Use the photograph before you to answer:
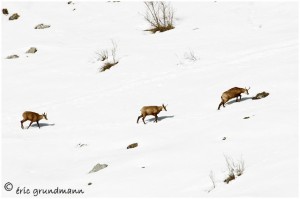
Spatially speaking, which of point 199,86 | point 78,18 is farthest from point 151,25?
point 199,86

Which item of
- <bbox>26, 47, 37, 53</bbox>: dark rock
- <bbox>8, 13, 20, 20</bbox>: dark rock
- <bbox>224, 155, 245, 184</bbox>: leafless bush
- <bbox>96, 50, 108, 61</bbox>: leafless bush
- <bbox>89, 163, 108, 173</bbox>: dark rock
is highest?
<bbox>224, 155, 245, 184</bbox>: leafless bush

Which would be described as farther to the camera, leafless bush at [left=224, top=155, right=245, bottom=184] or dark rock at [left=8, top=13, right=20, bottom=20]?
dark rock at [left=8, top=13, right=20, bottom=20]

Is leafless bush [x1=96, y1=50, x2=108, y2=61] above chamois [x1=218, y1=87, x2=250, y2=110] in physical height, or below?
below

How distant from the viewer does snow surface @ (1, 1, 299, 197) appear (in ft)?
40.7

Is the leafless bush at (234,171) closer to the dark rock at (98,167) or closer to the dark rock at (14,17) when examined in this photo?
the dark rock at (98,167)

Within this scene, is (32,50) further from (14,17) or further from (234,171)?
(234,171)

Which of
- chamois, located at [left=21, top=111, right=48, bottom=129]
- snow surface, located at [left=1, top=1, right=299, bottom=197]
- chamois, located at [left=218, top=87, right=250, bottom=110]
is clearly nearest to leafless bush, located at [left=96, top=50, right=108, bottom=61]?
snow surface, located at [left=1, top=1, right=299, bottom=197]

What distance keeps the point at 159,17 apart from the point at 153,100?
17418mm

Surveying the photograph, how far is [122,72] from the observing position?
90.9ft

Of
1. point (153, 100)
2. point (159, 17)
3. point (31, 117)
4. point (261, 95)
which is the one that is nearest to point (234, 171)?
point (261, 95)

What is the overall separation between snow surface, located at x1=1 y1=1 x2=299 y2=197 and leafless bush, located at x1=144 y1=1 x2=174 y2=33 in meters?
0.72

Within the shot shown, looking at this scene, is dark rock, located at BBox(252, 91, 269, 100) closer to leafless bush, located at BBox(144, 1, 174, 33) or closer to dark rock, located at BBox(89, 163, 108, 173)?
dark rock, located at BBox(89, 163, 108, 173)

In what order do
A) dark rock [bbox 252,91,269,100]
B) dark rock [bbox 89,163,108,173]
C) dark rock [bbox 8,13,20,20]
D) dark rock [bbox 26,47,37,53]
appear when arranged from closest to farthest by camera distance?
dark rock [bbox 89,163,108,173] < dark rock [bbox 252,91,269,100] < dark rock [bbox 26,47,37,53] < dark rock [bbox 8,13,20,20]

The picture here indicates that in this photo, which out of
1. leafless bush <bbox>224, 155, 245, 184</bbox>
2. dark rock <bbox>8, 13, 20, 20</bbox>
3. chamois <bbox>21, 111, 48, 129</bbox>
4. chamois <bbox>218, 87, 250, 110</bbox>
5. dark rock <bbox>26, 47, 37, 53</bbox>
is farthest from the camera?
dark rock <bbox>8, 13, 20, 20</bbox>
